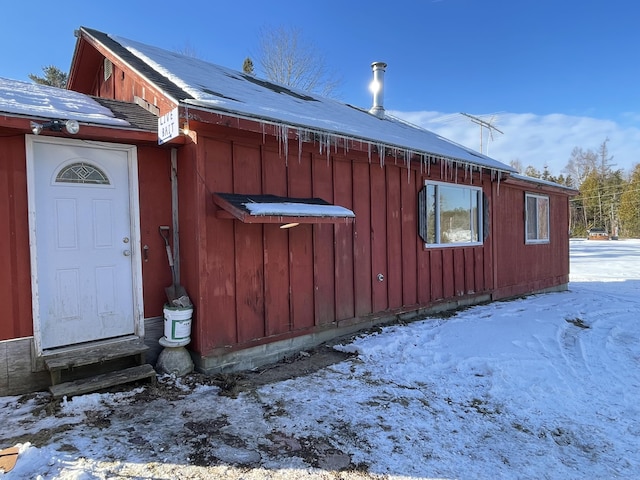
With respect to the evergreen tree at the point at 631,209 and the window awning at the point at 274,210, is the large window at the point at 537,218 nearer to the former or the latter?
the window awning at the point at 274,210

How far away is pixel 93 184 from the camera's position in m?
3.39

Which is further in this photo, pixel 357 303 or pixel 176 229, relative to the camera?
pixel 357 303

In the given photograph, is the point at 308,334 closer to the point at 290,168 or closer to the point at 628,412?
the point at 290,168

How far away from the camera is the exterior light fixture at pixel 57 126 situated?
2.90 meters

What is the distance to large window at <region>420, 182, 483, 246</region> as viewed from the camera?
19.5 feet

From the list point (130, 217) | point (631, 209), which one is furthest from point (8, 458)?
point (631, 209)

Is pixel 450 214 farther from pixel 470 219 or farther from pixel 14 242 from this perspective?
pixel 14 242

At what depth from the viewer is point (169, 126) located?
325 cm

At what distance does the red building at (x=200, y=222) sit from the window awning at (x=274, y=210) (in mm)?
17

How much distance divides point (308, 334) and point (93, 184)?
2585 millimetres

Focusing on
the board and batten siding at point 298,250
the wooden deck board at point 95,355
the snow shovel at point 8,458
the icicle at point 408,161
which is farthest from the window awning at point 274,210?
the snow shovel at point 8,458

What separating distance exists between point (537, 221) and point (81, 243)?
29.3 ft

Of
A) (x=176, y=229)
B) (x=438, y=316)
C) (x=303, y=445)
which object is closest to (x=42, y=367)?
(x=176, y=229)

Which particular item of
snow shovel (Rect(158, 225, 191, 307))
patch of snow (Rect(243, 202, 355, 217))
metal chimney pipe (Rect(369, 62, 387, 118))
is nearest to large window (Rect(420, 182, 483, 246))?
patch of snow (Rect(243, 202, 355, 217))
